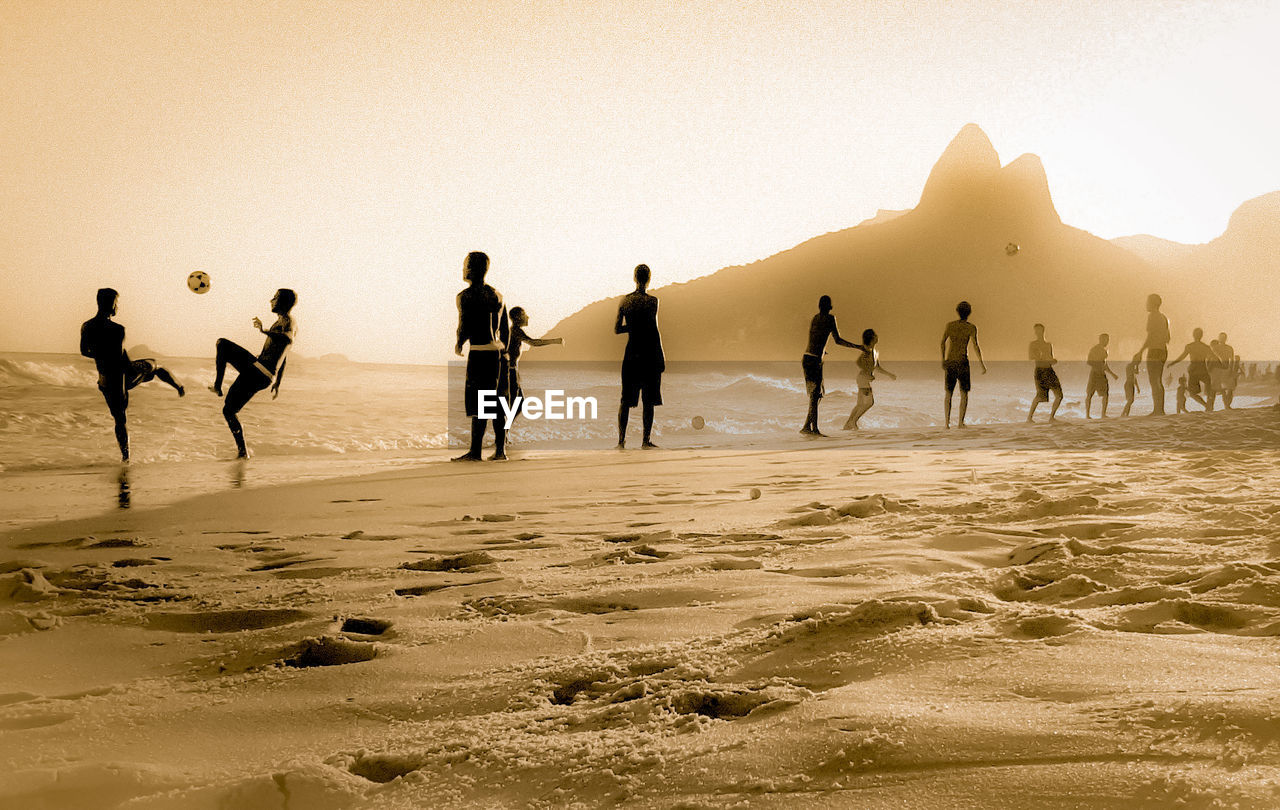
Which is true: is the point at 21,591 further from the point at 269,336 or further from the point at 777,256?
the point at 777,256

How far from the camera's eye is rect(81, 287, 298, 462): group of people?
9492mm

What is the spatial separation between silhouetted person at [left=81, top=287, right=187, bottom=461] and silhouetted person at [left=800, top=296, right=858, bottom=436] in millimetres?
8109

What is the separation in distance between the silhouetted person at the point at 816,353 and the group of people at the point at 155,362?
22.4 ft

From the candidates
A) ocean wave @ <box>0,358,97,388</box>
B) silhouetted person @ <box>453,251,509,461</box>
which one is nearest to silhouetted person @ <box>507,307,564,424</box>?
silhouetted person @ <box>453,251,509,461</box>

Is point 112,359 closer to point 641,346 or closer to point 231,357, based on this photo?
point 231,357

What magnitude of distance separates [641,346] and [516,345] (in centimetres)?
152

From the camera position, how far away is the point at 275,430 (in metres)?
13.6

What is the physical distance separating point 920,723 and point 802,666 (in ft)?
1.54

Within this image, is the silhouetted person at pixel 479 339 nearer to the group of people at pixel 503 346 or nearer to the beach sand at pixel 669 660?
the group of people at pixel 503 346

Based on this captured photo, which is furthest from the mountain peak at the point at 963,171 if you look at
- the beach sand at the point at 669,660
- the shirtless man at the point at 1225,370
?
the beach sand at the point at 669,660

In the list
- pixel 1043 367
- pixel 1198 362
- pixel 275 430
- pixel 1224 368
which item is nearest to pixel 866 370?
pixel 1043 367

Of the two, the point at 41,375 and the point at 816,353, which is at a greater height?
the point at 816,353

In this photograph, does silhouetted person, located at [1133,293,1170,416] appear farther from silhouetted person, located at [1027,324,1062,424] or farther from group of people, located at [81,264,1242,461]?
group of people, located at [81,264,1242,461]

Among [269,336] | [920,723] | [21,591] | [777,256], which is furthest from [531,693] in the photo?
[777,256]
